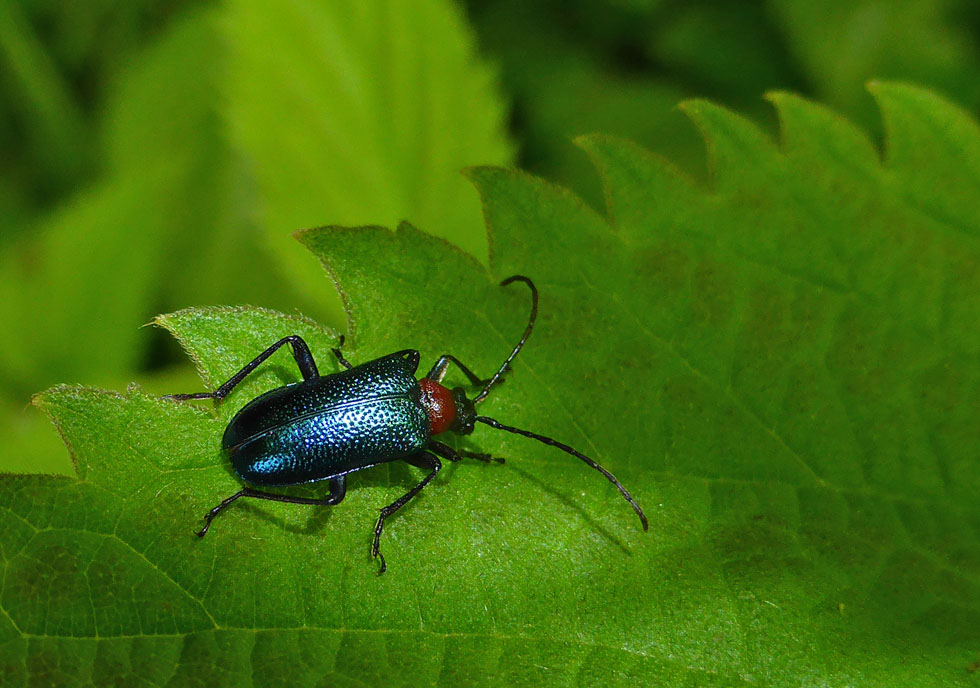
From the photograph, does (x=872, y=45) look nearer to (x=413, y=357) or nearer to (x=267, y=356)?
(x=413, y=357)

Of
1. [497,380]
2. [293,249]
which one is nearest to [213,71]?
[293,249]

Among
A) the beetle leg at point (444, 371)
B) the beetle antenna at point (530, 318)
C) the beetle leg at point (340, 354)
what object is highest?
the beetle antenna at point (530, 318)

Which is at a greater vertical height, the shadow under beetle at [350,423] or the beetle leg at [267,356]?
the beetle leg at [267,356]

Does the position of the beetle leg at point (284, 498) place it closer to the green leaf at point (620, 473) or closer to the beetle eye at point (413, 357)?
the green leaf at point (620, 473)

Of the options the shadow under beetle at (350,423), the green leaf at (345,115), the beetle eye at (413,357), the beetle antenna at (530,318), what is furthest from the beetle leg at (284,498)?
the green leaf at (345,115)

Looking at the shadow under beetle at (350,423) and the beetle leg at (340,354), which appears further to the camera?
the beetle leg at (340,354)

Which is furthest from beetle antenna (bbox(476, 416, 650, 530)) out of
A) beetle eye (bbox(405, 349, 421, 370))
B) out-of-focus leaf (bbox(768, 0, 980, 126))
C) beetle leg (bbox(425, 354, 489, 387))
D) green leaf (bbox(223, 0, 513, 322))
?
out-of-focus leaf (bbox(768, 0, 980, 126))

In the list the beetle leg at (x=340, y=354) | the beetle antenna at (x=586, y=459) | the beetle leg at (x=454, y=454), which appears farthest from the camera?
the beetle leg at (x=340, y=354)

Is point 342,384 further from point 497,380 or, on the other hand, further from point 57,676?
point 57,676

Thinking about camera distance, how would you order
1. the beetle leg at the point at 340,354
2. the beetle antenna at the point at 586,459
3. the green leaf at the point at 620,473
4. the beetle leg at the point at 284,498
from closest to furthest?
the green leaf at the point at 620,473
the beetle leg at the point at 284,498
the beetle antenna at the point at 586,459
the beetle leg at the point at 340,354
